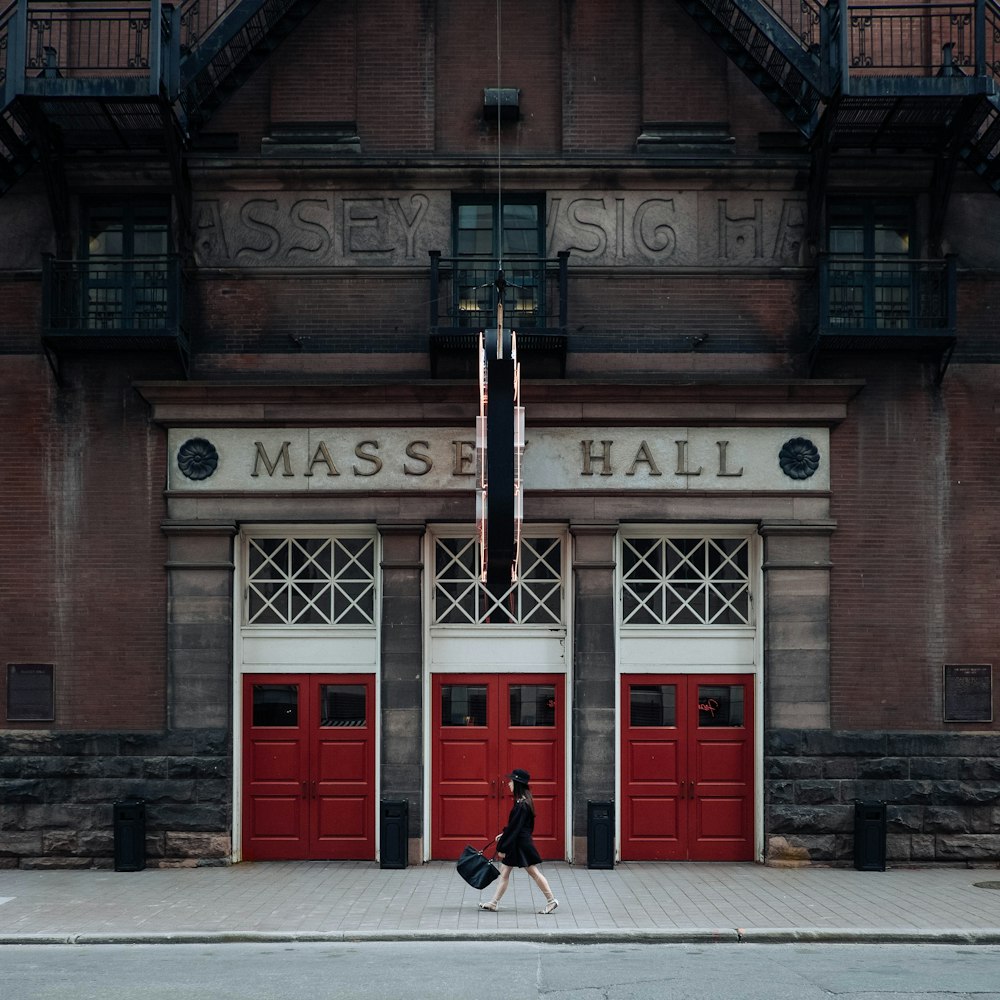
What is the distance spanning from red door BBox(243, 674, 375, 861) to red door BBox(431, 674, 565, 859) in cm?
98

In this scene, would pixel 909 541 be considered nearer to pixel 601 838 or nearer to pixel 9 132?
pixel 601 838

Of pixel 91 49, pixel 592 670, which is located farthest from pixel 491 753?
pixel 91 49

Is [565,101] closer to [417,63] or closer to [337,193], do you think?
[417,63]

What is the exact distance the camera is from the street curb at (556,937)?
1287 centimetres

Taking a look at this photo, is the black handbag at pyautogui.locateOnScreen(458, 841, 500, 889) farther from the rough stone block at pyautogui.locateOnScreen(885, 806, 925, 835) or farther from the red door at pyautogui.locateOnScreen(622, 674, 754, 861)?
the rough stone block at pyautogui.locateOnScreen(885, 806, 925, 835)

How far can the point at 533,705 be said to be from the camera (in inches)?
691

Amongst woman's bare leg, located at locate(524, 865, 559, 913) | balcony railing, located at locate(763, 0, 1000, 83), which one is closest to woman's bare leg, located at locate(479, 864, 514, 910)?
woman's bare leg, located at locate(524, 865, 559, 913)

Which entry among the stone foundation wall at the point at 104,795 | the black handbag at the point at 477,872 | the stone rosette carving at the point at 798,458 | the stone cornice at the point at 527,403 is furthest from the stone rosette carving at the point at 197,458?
the stone rosette carving at the point at 798,458

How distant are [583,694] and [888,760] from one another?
4.07 meters

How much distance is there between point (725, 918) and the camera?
13.6 metres

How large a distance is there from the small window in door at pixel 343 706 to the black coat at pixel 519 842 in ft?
13.5

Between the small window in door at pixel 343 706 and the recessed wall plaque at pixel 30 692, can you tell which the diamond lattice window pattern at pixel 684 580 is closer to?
the small window in door at pixel 343 706

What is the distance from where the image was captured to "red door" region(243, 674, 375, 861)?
1741cm

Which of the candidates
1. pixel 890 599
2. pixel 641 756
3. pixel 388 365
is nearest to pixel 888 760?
pixel 890 599
